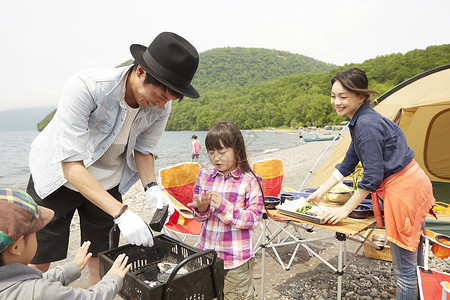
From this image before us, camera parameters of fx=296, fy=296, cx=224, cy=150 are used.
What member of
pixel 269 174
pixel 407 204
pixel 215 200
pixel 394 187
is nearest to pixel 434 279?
pixel 407 204

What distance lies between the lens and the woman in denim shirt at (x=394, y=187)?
6.04 ft

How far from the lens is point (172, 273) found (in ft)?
3.59

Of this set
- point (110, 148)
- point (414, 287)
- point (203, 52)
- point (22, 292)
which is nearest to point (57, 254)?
point (110, 148)

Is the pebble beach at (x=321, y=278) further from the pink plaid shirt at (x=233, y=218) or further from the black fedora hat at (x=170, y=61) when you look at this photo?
the black fedora hat at (x=170, y=61)

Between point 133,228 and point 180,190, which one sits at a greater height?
point 133,228

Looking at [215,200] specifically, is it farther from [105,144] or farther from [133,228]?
[105,144]

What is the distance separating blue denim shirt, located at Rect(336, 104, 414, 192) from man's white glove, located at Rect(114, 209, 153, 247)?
132 centimetres

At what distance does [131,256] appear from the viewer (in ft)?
5.32

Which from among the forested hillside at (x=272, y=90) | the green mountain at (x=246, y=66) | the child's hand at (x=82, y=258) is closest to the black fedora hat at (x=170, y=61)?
the child's hand at (x=82, y=258)

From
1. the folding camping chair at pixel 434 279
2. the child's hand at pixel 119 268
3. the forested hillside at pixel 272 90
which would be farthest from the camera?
the forested hillside at pixel 272 90

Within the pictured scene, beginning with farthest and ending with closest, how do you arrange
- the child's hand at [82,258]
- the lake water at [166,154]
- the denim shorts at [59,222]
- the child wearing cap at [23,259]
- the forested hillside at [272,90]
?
the forested hillside at [272,90] < the lake water at [166,154] < the denim shorts at [59,222] < the child's hand at [82,258] < the child wearing cap at [23,259]

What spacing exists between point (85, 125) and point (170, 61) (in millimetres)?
585

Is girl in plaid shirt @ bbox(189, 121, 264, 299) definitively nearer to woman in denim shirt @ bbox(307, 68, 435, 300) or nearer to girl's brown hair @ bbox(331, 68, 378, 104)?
woman in denim shirt @ bbox(307, 68, 435, 300)

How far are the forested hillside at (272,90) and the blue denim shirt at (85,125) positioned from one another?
3395 cm
